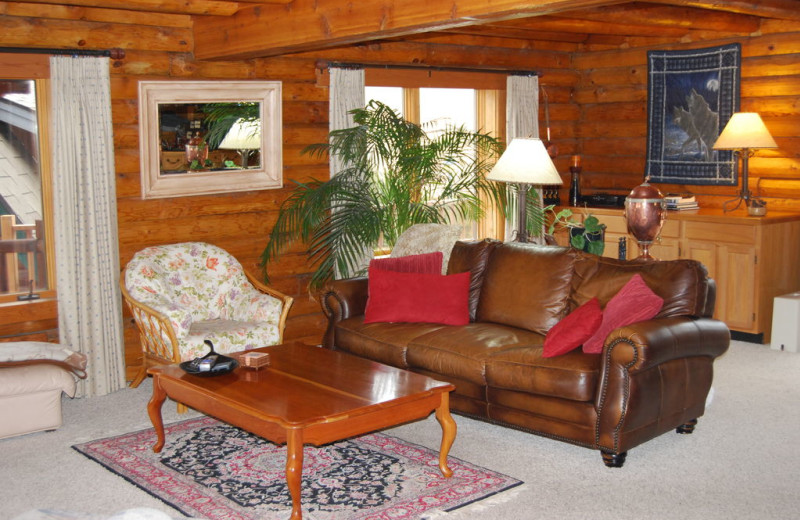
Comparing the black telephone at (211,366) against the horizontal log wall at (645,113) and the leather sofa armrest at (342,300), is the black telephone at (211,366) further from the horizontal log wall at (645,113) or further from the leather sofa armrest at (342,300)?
the horizontal log wall at (645,113)

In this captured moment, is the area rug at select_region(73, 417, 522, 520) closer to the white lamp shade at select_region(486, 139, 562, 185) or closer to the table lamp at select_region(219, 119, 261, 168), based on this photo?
the white lamp shade at select_region(486, 139, 562, 185)

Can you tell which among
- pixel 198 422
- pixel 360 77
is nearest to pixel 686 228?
pixel 360 77

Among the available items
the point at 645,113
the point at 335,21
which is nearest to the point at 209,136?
the point at 335,21

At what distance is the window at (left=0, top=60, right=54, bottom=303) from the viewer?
5344mm

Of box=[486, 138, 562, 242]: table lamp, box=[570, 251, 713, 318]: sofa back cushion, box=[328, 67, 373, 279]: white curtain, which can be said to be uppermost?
box=[328, 67, 373, 279]: white curtain

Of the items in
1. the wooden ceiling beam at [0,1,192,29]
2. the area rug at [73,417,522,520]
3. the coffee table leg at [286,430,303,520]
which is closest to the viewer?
the coffee table leg at [286,430,303,520]

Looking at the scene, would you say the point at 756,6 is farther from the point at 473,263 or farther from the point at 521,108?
the point at 521,108

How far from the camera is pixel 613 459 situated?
4203 millimetres

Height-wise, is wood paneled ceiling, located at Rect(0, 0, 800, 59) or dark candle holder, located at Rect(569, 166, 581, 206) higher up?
wood paneled ceiling, located at Rect(0, 0, 800, 59)

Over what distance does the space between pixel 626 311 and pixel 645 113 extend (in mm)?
3759

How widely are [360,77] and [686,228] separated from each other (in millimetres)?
2622

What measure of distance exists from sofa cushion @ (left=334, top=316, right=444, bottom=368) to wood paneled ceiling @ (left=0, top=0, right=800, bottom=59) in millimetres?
1556

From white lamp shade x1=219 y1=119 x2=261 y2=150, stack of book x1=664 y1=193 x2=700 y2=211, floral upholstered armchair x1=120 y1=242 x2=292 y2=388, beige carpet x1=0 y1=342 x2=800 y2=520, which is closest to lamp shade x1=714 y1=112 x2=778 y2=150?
stack of book x1=664 y1=193 x2=700 y2=211

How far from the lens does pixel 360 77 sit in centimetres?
648
